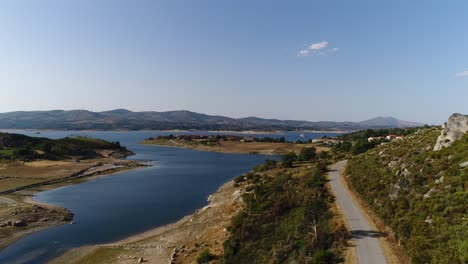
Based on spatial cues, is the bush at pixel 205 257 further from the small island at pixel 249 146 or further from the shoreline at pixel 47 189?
the small island at pixel 249 146

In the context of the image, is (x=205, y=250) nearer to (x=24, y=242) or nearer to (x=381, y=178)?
(x=381, y=178)

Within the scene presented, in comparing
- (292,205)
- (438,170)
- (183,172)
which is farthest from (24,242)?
(183,172)

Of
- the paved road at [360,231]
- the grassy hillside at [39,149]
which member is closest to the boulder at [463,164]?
the paved road at [360,231]

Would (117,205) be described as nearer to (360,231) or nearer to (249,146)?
(360,231)

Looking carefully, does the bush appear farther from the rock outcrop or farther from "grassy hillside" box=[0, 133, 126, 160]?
"grassy hillside" box=[0, 133, 126, 160]

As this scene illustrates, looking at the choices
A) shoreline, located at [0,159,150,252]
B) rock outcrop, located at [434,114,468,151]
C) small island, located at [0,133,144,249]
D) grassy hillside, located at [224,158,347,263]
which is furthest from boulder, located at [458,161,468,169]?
small island, located at [0,133,144,249]
